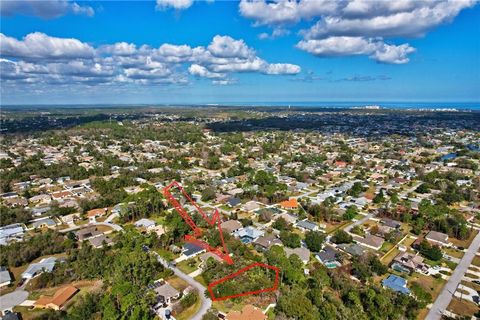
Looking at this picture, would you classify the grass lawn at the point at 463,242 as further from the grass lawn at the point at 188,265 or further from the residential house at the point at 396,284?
the grass lawn at the point at 188,265

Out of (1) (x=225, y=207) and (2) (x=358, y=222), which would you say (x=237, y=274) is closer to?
(1) (x=225, y=207)

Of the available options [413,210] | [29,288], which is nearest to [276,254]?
[29,288]

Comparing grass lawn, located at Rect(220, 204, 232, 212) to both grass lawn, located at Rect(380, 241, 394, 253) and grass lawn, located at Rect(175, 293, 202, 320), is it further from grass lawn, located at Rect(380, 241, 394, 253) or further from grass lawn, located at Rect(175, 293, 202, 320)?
grass lawn, located at Rect(175, 293, 202, 320)

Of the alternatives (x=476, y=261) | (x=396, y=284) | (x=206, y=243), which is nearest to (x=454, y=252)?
(x=476, y=261)

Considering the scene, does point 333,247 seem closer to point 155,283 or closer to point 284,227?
point 284,227

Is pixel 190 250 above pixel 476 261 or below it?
below

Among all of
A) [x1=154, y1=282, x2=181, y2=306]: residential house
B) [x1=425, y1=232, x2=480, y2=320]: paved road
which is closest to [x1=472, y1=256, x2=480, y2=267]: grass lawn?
[x1=425, y1=232, x2=480, y2=320]: paved road

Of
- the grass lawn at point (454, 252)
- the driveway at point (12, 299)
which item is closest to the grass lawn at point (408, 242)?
the grass lawn at point (454, 252)
